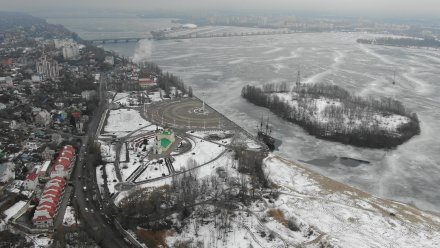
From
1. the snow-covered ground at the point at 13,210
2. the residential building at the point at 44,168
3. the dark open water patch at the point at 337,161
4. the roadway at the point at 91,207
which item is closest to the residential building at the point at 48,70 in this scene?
the roadway at the point at 91,207

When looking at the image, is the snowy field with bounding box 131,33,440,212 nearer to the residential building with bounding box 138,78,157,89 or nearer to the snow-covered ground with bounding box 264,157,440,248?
the snow-covered ground with bounding box 264,157,440,248

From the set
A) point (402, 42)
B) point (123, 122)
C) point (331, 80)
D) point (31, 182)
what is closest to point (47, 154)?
point (31, 182)

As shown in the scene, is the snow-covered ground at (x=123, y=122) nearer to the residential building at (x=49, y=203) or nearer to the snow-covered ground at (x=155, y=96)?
the snow-covered ground at (x=155, y=96)

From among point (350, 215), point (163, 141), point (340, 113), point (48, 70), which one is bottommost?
point (350, 215)

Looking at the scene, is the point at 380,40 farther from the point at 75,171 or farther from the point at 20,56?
the point at 75,171

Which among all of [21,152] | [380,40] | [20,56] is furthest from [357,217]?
[380,40]

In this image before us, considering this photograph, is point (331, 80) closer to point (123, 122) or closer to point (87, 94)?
point (123, 122)

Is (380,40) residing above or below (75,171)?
above
